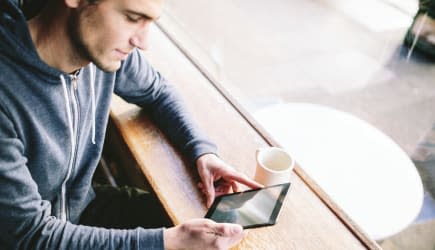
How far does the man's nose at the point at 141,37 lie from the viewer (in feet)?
3.50

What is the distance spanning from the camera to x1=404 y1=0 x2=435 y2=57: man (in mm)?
4160

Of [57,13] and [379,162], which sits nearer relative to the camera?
[57,13]

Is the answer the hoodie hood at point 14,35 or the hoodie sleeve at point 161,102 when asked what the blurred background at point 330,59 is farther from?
the hoodie hood at point 14,35

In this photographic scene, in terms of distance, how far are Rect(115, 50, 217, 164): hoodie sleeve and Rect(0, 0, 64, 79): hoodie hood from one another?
395mm

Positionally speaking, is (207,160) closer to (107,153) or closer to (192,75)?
(192,75)

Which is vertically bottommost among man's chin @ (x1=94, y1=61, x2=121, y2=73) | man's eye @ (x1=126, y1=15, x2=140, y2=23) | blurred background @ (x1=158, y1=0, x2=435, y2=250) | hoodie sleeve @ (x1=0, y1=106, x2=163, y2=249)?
blurred background @ (x1=158, y1=0, x2=435, y2=250)

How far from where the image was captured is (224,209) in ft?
3.66

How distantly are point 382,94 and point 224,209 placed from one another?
308 centimetres

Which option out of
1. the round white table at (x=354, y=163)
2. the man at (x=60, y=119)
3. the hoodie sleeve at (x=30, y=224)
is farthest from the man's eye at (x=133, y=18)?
the round white table at (x=354, y=163)

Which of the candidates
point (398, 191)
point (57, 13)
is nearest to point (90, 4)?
point (57, 13)

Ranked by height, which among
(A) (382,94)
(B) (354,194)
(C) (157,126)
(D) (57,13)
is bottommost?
(A) (382,94)

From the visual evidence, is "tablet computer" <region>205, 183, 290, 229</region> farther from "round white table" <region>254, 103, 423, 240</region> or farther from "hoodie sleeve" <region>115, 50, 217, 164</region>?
"round white table" <region>254, 103, 423, 240</region>

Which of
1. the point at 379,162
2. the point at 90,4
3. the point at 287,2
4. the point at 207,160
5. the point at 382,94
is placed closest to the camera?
the point at 90,4

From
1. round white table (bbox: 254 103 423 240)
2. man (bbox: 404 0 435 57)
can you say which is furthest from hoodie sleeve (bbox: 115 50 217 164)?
man (bbox: 404 0 435 57)
